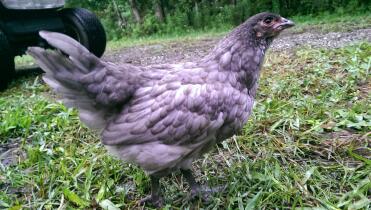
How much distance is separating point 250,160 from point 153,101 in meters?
0.96

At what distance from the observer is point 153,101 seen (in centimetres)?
238

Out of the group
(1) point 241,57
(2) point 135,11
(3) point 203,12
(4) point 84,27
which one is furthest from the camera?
(2) point 135,11

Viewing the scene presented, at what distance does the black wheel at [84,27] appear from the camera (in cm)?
622

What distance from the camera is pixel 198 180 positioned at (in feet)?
9.16

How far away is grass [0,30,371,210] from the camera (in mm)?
2465

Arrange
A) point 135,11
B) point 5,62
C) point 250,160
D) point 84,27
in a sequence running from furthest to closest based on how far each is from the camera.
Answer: point 135,11 < point 84,27 < point 5,62 < point 250,160

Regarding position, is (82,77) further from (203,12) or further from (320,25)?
(203,12)

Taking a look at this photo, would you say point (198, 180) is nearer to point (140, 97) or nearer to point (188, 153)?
point (188, 153)

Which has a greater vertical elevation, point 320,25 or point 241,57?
point 241,57

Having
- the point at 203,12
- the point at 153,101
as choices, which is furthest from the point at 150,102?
the point at 203,12

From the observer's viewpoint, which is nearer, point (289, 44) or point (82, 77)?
point (82, 77)

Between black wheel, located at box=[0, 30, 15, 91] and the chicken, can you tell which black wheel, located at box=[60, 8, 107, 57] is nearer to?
black wheel, located at box=[0, 30, 15, 91]

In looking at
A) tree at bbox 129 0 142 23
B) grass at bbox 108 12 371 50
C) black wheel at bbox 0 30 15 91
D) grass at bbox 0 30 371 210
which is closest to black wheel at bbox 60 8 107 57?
black wheel at bbox 0 30 15 91

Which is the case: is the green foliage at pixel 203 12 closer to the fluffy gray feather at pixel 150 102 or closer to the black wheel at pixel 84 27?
Answer: the black wheel at pixel 84 27
